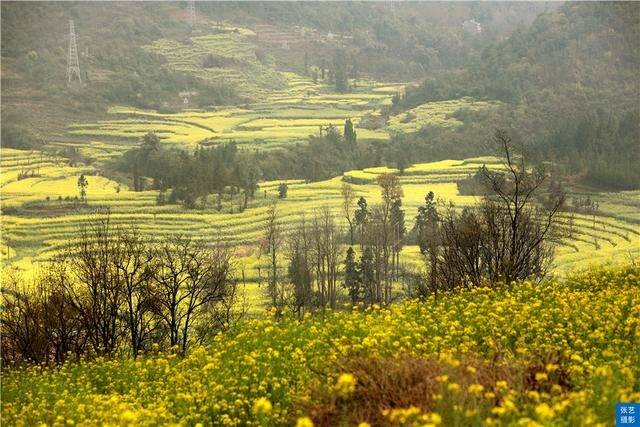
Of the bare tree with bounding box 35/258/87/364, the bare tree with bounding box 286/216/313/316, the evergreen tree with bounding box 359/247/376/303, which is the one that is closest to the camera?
the bare tree with bounding box 35/258/87/364

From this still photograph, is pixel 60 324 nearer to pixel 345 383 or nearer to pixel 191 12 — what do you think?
pixel 345 383

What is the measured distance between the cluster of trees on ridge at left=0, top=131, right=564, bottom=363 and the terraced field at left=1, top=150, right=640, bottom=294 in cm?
161

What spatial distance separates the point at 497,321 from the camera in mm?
9742

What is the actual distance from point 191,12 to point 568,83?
86.2 metres

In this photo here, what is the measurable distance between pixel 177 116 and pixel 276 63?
35.4 meters

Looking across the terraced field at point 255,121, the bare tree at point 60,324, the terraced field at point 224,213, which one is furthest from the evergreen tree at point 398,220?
the terraced field at point 255,121

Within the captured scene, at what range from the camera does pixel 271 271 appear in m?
42.5

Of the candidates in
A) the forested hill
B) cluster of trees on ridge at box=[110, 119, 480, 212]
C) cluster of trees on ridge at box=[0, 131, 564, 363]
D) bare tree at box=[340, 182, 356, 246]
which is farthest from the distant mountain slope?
cluster of trees on ridge at box=[0, 131, 564, 363]

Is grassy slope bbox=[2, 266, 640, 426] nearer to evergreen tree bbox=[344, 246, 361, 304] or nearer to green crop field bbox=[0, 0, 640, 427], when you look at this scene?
green crop field bbox=[0, 0, 640, 427]

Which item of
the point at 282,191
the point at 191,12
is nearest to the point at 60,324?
the point at 282,191

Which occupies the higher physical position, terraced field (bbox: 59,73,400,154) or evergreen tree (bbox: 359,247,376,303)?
terraced field (bbox: 59,73,400,154)

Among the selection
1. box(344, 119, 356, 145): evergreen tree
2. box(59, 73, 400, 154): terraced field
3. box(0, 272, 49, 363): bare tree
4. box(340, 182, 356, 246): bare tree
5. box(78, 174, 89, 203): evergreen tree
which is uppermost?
box(59, 73, 400, 154): terraced field

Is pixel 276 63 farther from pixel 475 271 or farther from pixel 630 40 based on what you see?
pixel 475 271

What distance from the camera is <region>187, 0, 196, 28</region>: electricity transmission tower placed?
148125 millimetres
